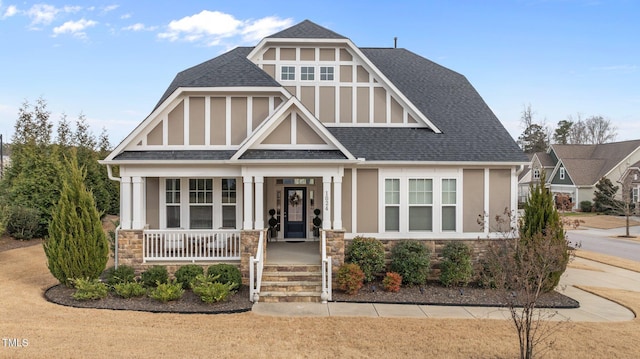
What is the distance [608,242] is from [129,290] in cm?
2663

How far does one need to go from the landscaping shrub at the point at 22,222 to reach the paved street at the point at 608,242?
86.6 feet

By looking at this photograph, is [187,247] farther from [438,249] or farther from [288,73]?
[438,249]

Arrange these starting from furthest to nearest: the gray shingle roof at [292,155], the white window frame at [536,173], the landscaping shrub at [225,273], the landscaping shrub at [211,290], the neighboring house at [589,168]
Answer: the white window frame at [536,173], the neighboring house at [589,168], the gray shingle roof at [292,155], the landscaping shrub at [225,273], the landscaping shrub at [211,290]

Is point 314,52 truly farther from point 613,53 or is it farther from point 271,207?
point 613,53

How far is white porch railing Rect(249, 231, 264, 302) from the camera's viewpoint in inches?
402

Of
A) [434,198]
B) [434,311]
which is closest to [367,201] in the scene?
[434,198]

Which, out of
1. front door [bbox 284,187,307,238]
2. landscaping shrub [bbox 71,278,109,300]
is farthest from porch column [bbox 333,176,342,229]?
landscaping shrub [bbox 71,278,109,300]

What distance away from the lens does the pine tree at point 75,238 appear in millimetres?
10648

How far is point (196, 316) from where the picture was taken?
903 centimetres

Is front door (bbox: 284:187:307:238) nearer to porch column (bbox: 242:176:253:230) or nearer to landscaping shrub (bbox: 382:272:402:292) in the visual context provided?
porch column (bbox: 242:176:253:230)

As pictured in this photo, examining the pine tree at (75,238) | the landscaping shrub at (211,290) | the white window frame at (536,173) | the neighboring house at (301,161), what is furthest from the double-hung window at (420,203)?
the white window frame at (536,173)

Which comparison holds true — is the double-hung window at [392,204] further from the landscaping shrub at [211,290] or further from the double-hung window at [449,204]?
the landscaping shrub at [211,290]

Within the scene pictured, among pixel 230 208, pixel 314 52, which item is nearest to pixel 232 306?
pixel 230 208

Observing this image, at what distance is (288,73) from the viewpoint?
1416 cm
